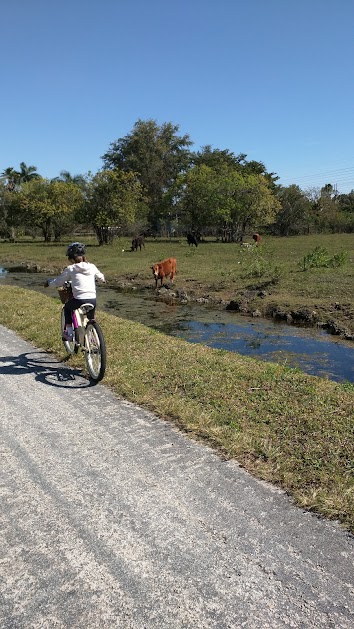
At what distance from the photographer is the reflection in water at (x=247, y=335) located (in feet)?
29.5

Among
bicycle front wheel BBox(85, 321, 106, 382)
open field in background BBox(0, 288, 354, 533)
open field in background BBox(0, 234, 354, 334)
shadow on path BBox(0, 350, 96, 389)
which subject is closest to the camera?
open field in background BBox(0, 288, 354, 533)

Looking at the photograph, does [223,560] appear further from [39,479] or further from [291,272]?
[291,272]

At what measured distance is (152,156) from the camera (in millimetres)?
63438

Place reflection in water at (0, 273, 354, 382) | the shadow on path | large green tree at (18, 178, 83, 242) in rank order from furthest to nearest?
large green tree at (18, 178, 83, 242) < reflection in water at (0, 273, 354, 382) < the shadow on path

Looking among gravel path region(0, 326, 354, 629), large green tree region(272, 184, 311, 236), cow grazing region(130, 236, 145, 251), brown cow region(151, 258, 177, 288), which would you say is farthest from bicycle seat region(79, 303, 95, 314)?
large green tree region(272, 184, 311, 236)

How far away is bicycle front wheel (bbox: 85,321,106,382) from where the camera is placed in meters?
5.81

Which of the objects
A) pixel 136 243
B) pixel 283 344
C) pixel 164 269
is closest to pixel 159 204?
pixel 136 243

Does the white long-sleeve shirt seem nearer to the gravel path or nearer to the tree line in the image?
the gravel path

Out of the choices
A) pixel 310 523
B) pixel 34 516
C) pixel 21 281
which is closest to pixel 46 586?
pixel 34 516

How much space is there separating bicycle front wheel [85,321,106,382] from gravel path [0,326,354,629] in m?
1.50

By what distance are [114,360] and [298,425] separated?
10.6ft

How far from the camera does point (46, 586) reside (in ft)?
8.13

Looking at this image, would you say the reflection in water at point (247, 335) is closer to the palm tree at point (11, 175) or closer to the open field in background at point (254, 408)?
the open field in background at point (254, 408)

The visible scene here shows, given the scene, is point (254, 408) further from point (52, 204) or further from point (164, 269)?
point (52, 204)
